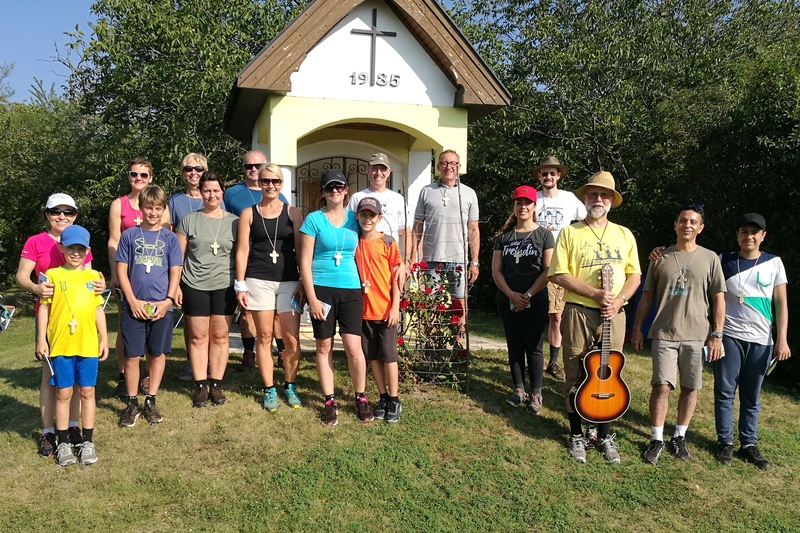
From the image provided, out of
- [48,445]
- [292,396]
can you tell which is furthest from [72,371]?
[292,396]

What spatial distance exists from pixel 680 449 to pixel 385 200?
3.33 meters

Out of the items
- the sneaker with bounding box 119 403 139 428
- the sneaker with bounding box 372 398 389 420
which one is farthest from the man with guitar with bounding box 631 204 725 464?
the sneaker with bounding box 119 403 139 428

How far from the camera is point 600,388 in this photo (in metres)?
4.90

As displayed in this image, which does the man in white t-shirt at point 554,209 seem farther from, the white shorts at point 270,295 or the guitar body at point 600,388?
the white shorts at point 270,295

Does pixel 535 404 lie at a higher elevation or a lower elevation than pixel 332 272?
lower

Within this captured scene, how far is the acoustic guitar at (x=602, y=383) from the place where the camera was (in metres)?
4.86

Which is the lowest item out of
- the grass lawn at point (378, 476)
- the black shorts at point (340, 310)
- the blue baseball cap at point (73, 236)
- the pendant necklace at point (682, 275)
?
the grass lawn at point (378, 476)

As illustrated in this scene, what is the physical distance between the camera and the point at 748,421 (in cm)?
516

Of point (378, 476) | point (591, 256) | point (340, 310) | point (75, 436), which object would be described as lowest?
point (378, 476)

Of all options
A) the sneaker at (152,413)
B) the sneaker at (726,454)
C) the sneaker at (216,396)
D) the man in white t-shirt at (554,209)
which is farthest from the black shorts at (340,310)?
the sneaker at (726,454)

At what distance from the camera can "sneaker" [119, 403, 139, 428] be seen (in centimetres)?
518

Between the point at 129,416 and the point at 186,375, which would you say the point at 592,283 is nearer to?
the point at 129,416

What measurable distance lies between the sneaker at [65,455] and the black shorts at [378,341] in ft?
7.48

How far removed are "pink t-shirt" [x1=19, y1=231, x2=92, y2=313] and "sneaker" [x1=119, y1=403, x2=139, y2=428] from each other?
1.25 m
